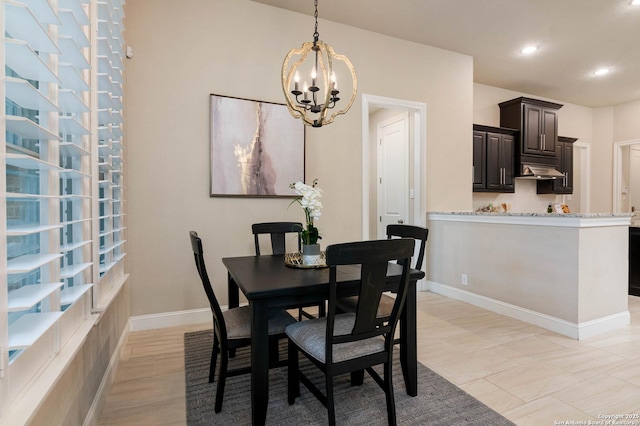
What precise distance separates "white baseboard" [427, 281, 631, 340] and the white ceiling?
3105mm

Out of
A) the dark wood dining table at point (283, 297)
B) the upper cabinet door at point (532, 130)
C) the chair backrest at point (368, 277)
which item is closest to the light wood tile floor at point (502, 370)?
the dark wood dining table at point (283, 297)

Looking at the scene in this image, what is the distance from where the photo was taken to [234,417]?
1.78 meters

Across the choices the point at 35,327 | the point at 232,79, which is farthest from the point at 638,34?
the point at 35,327

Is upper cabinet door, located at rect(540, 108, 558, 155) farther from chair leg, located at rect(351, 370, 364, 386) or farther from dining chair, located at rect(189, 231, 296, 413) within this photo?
dining chair, located at rect(189, 231, 296, 413)

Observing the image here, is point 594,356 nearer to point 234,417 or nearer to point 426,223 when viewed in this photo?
point 426,223

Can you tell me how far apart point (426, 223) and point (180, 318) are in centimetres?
314

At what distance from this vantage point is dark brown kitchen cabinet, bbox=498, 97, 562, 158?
5324 millimetres

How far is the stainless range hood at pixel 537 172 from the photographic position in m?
5.32

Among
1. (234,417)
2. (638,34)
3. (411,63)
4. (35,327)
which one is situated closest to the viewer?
(35,327)

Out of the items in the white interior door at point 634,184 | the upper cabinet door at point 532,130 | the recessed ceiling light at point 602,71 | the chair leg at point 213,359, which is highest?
the recessed ceiling light at point 602,71

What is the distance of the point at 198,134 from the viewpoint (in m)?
3.22

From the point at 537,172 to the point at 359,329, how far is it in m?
5.21

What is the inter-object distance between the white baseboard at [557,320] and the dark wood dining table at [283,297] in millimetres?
1809

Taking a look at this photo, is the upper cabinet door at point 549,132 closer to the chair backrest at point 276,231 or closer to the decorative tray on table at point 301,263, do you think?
the chair backrest at point 276,231
